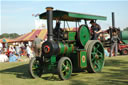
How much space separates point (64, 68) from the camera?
5.24 metres

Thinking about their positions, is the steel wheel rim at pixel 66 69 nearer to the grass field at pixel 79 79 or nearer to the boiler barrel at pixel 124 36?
the grass field at pixel 79 79

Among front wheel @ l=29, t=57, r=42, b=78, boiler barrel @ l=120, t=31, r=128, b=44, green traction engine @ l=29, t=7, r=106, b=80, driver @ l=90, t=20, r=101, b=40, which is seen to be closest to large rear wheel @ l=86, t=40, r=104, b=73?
green traction engine @ l=29, t=7, r=106, b=80

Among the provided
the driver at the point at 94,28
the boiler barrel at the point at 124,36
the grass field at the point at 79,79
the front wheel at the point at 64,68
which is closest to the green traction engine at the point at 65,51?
the front wheel at the point at 64,68

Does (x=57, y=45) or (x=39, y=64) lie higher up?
(x=57, y=45)

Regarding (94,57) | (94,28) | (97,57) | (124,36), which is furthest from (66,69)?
(124,36)

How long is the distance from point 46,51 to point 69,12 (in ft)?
4.29

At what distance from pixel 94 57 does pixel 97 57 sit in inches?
7.0

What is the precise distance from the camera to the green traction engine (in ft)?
17.5

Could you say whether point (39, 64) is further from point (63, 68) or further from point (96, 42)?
point (96, 42)

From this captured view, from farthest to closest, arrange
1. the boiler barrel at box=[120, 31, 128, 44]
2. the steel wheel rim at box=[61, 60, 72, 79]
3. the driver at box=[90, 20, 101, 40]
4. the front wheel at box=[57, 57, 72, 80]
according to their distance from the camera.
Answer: the boiler barrel at box=[120, 31, 128, 44]
the driver at box=[90, 20, 101, 40]
the steel wheel rim at box=[61, 60, 72, 79]
the front wheel at box=[57, 57, 72, 80]

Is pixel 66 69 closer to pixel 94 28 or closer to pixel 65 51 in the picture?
pixel 65 51

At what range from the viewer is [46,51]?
5.36m

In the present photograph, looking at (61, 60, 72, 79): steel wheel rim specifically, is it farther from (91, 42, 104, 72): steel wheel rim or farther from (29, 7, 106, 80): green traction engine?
(91, 42, 104, 72): steel wheel rim

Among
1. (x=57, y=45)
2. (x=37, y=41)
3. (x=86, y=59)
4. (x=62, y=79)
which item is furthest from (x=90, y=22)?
(x=37, y=41)
